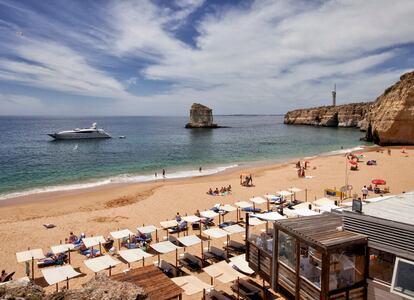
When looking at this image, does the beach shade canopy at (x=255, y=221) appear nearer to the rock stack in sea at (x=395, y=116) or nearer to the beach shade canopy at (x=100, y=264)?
the beach shade canopy at (x=100, y=264)

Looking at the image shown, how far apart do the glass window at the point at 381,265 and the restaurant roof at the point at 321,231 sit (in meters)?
0.45

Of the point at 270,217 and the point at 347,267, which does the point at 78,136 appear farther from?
the point at 347,267

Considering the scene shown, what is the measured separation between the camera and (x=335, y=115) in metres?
130

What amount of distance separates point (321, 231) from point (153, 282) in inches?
210

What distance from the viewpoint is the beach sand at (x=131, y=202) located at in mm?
17719

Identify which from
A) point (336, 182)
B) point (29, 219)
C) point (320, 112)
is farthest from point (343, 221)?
point (320, 112)

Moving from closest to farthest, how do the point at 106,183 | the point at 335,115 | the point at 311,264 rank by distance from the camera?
the point at 311,264
the point at 106,183
the point at 335,115

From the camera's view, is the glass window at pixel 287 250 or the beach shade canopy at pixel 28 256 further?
the beach shade canopy at pixel 28 256

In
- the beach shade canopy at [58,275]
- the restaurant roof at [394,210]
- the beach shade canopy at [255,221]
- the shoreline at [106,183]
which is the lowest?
the shoreline at [106,183]

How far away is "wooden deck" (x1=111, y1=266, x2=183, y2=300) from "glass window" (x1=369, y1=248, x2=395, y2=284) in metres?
5.33

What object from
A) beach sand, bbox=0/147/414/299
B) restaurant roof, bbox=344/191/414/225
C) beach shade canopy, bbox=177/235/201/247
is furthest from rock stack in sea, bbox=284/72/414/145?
restaurant roof, bbox=344/191/414/225

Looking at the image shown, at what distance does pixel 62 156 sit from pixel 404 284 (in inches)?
2236

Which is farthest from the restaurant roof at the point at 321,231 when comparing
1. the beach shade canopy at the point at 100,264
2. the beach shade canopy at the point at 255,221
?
the beach shade canopy at the point at 100,264

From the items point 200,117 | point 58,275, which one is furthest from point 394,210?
point 200,117
